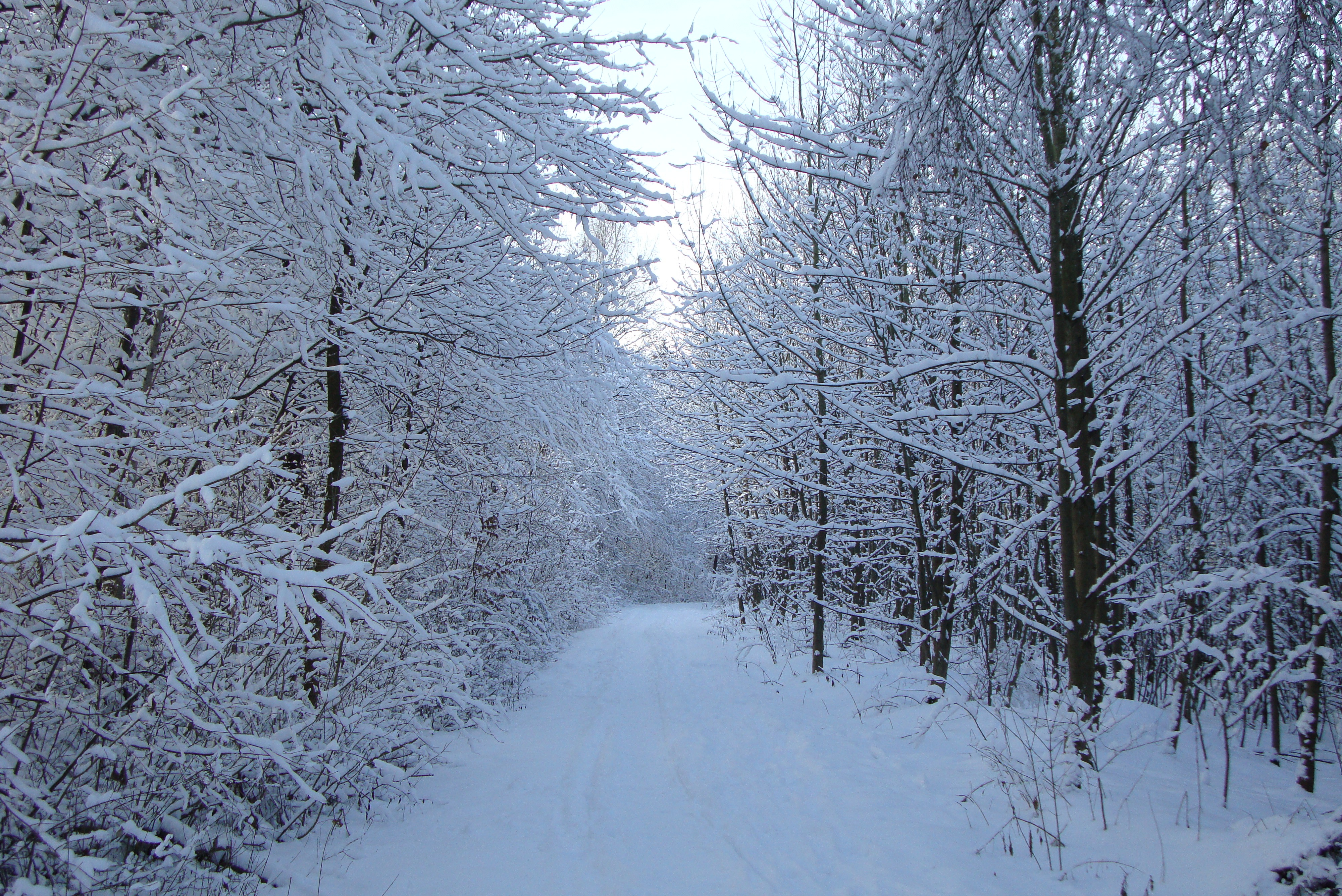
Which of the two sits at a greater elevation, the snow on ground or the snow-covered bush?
the snow-covered bush

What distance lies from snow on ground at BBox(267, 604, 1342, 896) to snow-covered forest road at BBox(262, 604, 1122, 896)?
0.06ft

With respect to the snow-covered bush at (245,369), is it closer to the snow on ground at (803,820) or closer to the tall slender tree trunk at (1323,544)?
the snow on ground at (803,820)

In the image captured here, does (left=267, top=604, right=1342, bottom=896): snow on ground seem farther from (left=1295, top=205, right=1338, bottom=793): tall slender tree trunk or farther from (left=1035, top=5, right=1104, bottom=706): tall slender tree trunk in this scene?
(left=1035, top=5, right=1104, bottom=706): tall slender tree trunk

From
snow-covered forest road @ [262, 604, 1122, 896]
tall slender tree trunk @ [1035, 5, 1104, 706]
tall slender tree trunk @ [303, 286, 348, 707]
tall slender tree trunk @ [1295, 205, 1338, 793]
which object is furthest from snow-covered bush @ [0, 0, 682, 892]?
tall slender tree trunk @ [1295, 205, 1338, 793]

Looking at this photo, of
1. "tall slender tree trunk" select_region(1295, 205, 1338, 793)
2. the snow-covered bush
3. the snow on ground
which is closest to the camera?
the snow-covered bush

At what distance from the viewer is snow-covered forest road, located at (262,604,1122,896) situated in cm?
318

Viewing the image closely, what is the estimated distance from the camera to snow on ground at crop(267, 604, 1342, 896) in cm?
299

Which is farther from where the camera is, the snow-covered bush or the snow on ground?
the snow on ground

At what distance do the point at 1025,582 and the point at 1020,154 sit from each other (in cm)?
502

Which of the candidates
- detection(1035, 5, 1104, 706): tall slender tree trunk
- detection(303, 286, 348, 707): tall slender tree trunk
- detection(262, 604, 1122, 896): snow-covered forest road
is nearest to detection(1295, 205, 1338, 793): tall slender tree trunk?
detection(1035, 5, 1104, 706): tall slender tree trunk

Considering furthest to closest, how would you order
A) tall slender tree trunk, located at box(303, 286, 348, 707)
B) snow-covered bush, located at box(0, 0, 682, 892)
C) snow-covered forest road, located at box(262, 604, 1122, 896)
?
tall slender tree trunk, located at box(303, 286, 348, 707)
snow-covered forest road, located at box(262, 604, 1122, 896)
snow-covered bush, located at box(0, 0, 682, 892)

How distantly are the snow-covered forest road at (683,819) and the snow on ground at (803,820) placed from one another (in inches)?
0.7

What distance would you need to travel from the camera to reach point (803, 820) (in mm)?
3930

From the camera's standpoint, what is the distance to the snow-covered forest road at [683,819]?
3176mm
